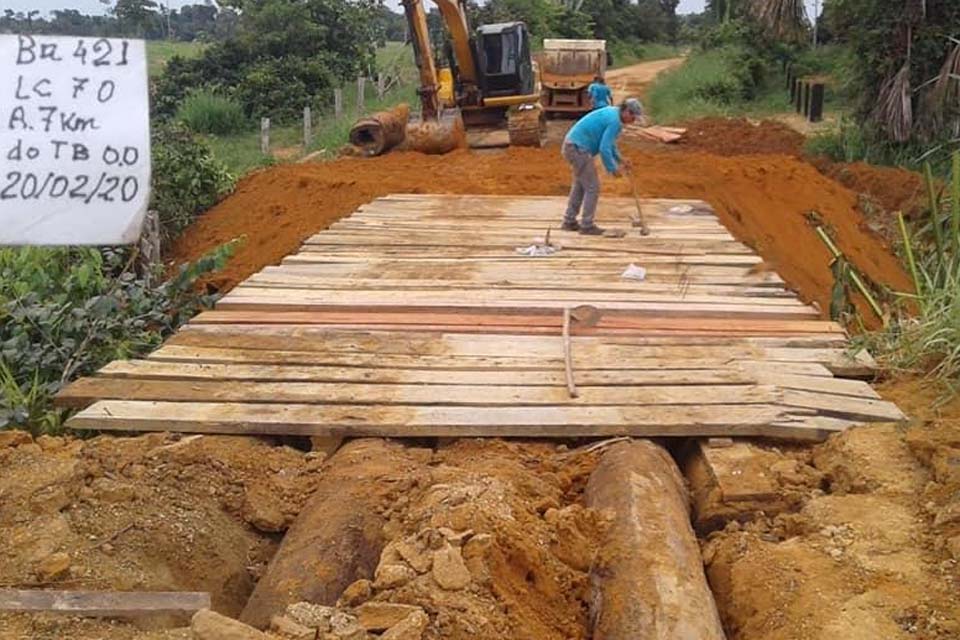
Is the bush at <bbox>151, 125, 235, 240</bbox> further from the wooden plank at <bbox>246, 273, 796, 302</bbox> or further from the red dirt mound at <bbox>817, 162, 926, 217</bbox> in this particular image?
the red dirt mound at <bbox>817, 162, 926, 217</bbox>

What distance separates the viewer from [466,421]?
395 cm

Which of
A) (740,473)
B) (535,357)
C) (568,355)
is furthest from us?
(535,357)

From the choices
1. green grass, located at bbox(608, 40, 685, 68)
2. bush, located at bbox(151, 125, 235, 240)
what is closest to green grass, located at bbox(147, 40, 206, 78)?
bush, located at bbox(151, 125, 235, 240)

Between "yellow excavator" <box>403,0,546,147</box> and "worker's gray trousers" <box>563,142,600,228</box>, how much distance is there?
272 inches

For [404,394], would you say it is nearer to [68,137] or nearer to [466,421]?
[466,421]

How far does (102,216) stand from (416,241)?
16.1 feet

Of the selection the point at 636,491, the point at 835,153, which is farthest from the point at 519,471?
the point at 835,153

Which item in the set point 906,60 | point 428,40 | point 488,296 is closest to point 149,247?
point 488,296

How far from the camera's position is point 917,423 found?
3867 mm

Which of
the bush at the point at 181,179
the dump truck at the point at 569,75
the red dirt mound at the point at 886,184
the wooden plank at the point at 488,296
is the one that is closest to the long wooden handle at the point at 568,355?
the wooden plank at the point at 488,296

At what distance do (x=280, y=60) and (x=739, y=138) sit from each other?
1194 centimetres

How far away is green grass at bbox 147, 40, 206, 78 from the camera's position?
2647cm

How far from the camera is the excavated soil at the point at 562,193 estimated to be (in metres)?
9.16

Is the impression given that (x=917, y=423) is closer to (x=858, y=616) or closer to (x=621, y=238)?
(x=858, y=616)
